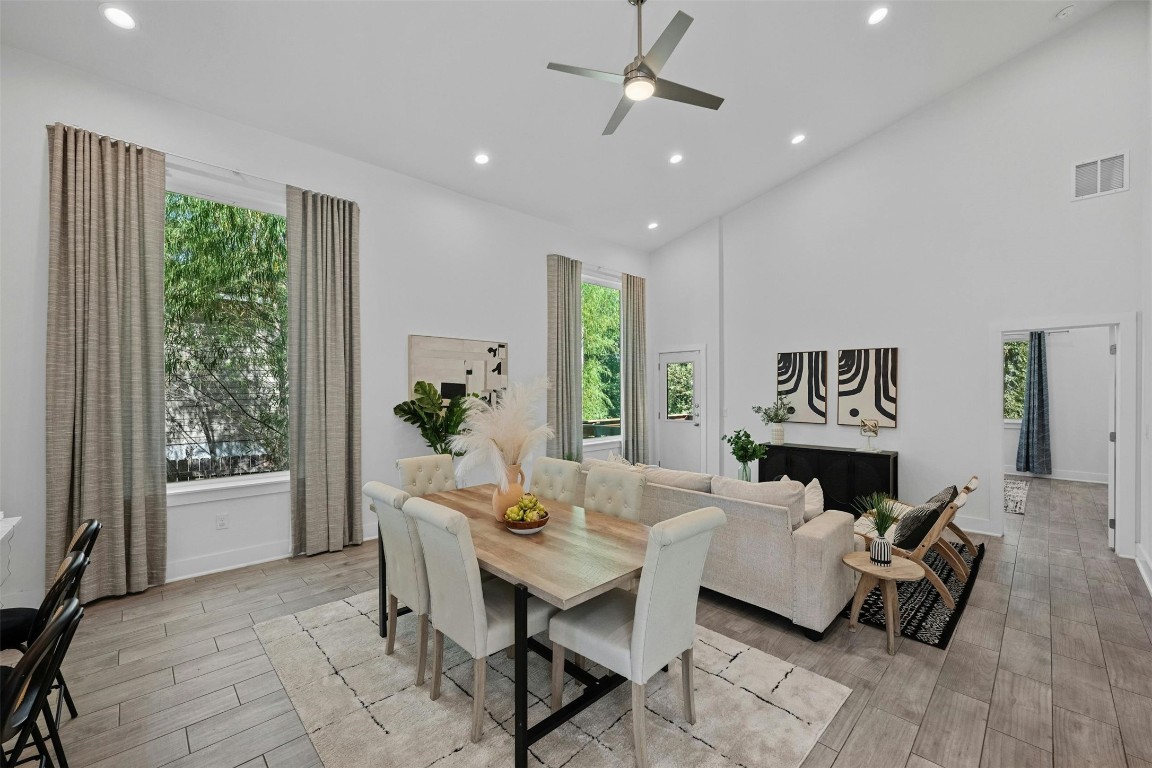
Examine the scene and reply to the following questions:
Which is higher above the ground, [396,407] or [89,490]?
[396,407]

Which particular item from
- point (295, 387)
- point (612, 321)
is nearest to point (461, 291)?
point (295, 387)

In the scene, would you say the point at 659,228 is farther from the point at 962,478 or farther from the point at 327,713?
the point at 327,713

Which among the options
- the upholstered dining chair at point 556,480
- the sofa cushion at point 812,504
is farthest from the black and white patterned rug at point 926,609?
the upholstered dining chair at point 556,480

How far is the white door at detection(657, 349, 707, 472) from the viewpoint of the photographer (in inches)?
279

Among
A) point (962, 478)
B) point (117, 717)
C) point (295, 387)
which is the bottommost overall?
point (117, 717)

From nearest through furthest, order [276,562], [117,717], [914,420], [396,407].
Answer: [117,717]
[276,562]
[396,407]
[914,420]

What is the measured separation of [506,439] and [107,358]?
301cm

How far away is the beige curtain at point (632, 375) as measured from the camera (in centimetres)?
736

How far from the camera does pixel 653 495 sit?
3.36 metres

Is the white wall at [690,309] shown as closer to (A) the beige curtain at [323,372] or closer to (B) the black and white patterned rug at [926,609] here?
(B) the black and white patterned rug at [926,609]

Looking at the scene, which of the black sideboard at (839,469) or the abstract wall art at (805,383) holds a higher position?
the abstract wall art at (805,383)

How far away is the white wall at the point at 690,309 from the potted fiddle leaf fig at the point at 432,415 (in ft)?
12.3

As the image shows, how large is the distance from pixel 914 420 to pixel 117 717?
6.64 meters

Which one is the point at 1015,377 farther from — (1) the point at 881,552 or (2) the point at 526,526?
(2) the point at 526,526
